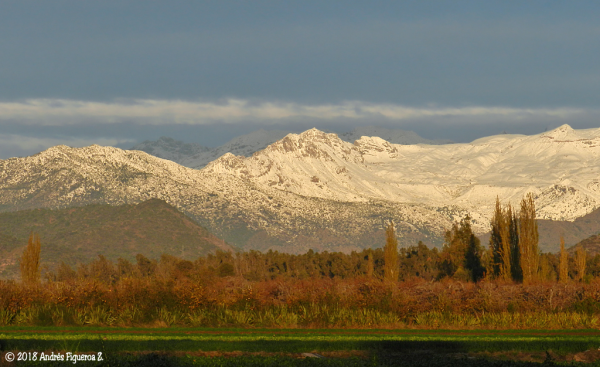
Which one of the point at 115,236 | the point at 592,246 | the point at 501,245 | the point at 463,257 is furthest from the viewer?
the point at 115,236

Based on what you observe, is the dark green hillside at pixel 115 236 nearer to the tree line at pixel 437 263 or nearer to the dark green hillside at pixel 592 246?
the tree line at pixel 437 263

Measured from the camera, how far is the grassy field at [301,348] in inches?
920

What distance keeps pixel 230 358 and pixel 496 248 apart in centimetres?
5706

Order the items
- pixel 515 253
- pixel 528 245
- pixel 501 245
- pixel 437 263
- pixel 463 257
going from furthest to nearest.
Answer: pixel 437 263
pixel 463 257
pixel 501 245
pixel 515 253
pixel 528 245

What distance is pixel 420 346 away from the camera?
27.3m

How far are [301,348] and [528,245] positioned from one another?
47.4 meters

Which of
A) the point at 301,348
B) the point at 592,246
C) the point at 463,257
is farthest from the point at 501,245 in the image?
the point at 592,246

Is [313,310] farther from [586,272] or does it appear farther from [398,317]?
[586,272]

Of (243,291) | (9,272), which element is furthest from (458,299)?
(9,272)

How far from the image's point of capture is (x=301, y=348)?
26672 millimetres

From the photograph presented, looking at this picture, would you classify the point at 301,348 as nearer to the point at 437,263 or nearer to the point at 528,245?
the point at 528,245

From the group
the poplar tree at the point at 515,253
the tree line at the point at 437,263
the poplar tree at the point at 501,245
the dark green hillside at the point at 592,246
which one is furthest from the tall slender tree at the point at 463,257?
the dark green hillside at the point at 592,246

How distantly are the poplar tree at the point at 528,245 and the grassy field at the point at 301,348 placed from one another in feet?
124

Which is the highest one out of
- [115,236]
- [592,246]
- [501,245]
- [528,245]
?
[115,236]
